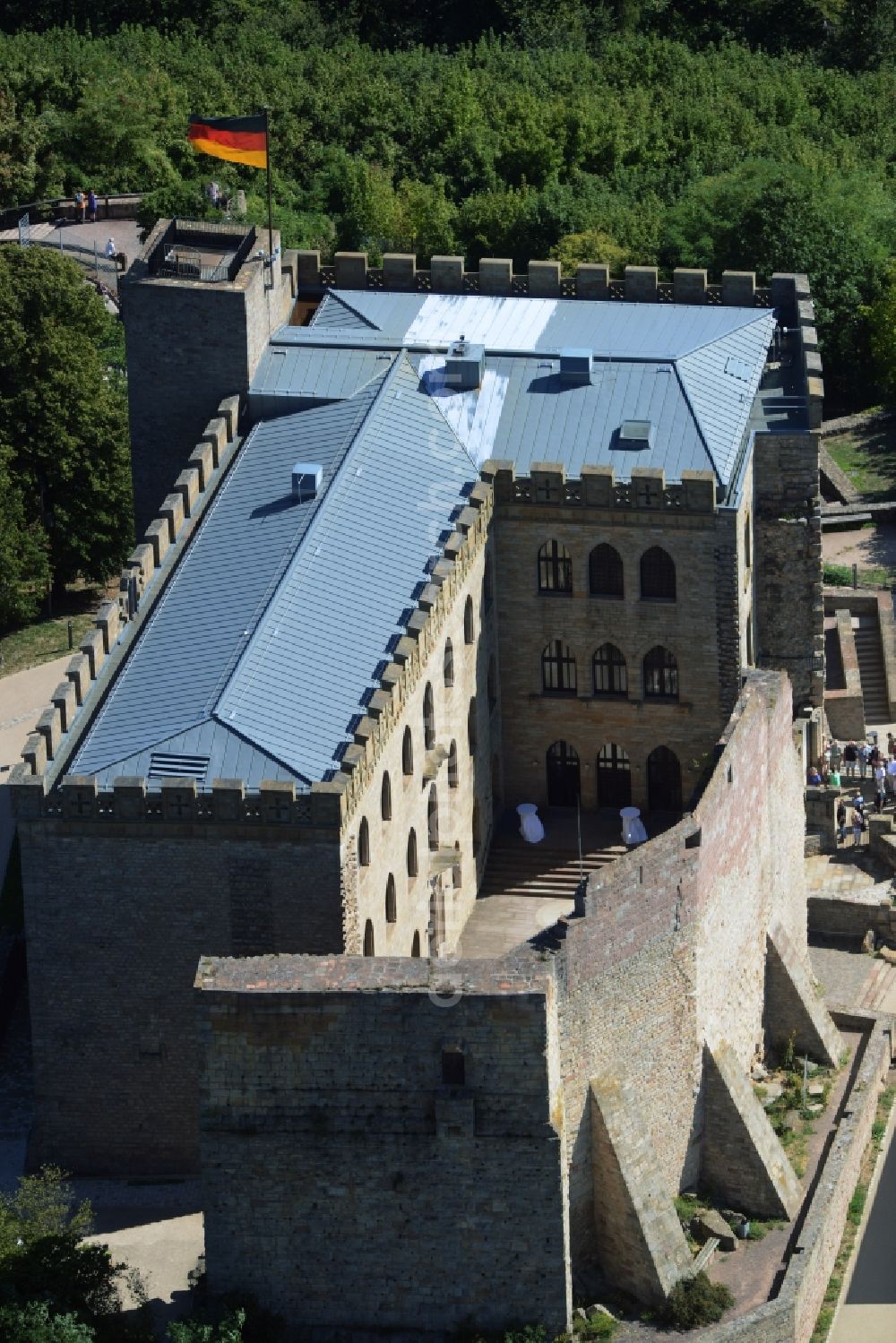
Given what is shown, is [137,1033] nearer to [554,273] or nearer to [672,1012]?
[672,1012]

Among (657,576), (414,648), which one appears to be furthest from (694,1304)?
(657,576)

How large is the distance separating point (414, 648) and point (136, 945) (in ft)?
41.4

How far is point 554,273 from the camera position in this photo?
128 metres

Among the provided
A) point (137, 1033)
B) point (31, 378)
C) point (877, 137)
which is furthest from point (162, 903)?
point (877, 137)

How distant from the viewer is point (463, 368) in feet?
396

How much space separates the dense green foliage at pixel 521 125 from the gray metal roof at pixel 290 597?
40.4 meters

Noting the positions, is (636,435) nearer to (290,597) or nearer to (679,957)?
(290,597)

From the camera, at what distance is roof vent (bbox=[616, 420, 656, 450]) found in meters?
119

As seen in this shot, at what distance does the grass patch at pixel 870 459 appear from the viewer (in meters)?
152

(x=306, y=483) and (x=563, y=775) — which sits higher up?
(x=306, y=483)

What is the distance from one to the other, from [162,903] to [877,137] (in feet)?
290

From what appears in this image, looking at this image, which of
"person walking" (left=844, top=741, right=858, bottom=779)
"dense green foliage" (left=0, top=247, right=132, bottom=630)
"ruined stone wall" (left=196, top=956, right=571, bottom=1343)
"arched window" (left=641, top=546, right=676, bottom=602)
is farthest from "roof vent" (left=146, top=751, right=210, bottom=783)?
"dense green foliage" (left=0, top=247, right=132, bottom=630)

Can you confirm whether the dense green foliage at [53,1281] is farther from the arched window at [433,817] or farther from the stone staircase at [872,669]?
the stone staircase at [872,669]

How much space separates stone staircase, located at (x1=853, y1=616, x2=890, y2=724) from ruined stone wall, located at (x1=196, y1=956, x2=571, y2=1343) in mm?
43463
